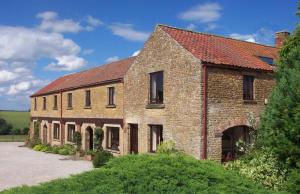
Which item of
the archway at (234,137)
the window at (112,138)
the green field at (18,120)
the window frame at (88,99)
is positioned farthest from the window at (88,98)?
the green field at (18,120)

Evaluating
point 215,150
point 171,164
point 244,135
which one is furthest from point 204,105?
point 171,164

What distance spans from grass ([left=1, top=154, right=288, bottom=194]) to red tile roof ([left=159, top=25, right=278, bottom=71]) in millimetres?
8590

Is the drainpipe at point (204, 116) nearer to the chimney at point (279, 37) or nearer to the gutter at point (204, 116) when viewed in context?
the gutter at point (204, 116)

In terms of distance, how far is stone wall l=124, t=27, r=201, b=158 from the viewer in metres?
18.6

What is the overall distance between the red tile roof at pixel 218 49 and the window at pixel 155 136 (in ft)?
16.2

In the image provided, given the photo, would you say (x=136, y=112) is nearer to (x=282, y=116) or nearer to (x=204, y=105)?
(x=204, y=105)

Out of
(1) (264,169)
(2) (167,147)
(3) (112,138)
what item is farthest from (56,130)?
(1) (264,169)

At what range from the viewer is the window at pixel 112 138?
87.8 ft

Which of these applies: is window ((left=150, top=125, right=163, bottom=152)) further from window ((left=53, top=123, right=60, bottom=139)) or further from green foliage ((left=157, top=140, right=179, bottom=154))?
window ((left=53, top=123, right=60, bottom=139))

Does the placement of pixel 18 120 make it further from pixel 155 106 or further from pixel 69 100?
pixel 155 106

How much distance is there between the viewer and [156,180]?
9.64 metres

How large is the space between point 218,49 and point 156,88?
4015mm

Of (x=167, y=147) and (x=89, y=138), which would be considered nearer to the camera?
(x=167, y=147)

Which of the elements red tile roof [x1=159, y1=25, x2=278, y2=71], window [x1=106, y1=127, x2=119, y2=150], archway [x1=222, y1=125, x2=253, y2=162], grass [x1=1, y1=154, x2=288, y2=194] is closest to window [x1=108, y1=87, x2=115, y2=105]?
window [x1=106, y1=127, x2=119, y2=150]
